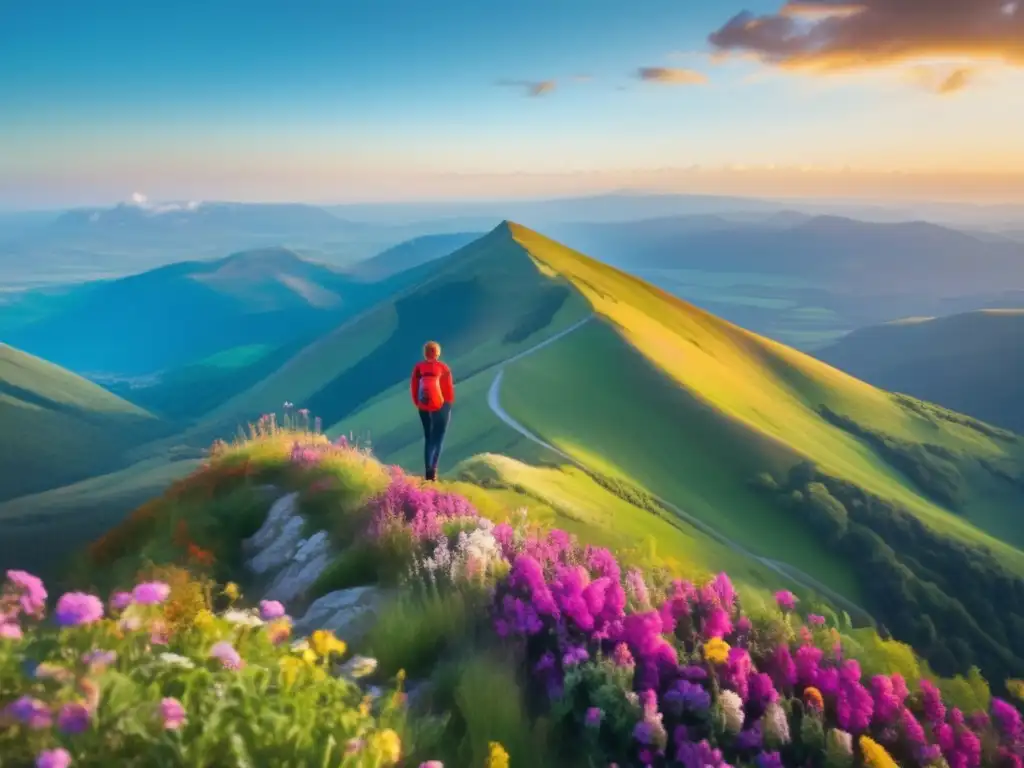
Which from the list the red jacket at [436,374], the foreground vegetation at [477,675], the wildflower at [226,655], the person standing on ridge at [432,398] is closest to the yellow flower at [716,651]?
the foreground vegetation at [477,675]

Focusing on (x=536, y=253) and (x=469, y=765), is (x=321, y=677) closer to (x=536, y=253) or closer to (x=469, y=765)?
(x=469, y=765)

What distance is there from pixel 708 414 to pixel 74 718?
66.7 m

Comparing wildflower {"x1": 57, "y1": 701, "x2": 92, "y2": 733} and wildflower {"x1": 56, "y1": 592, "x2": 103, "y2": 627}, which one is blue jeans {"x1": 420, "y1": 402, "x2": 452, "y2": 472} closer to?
wildflower {"x1": 56, "y1": 592, "x2": 103, "y2": 627}

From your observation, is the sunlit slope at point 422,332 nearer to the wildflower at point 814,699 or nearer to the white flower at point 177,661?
the wildflower at point 814,699

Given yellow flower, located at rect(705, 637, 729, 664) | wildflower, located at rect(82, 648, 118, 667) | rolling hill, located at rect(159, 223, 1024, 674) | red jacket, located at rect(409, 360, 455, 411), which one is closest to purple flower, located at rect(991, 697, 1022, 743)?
yellow flower, located at rect(705, 637, 729, 664)

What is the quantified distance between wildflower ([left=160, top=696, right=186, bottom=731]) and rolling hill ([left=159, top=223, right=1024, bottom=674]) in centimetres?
3562

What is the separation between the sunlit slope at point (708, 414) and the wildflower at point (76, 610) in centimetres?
4333

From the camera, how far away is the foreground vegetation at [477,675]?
412 centimetres

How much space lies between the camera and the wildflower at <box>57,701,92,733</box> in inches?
150

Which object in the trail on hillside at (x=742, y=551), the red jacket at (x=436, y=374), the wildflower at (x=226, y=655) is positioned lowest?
the trail on hillside at (x=742, y=551)

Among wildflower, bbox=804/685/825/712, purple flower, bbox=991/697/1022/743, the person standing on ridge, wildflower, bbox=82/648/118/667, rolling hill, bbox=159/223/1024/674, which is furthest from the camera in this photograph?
rolling hill, bbox=159/223/1024/674

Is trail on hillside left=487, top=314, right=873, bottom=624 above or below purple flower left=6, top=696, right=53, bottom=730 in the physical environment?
below

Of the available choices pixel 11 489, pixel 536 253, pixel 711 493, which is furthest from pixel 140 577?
pixel 11 489

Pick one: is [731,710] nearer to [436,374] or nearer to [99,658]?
[99,658]
